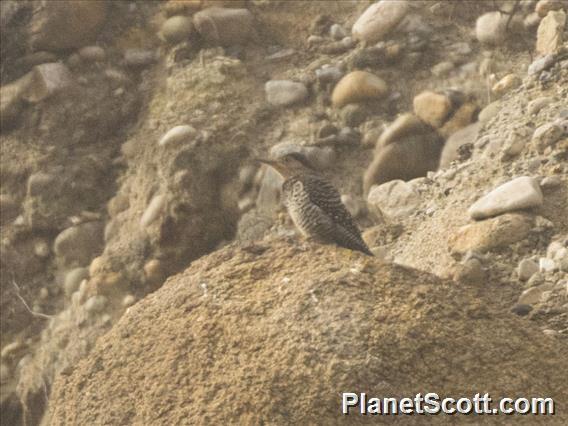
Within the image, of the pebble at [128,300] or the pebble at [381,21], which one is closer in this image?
the pebble at [128,300]

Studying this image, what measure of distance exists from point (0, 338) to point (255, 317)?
285 centimetres

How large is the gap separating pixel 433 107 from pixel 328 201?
1274 mm

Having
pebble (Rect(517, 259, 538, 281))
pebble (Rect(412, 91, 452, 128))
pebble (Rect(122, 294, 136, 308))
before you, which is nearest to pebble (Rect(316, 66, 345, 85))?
pebble (Rect(412, 91, 452, 128))

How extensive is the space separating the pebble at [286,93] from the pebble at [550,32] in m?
1.30

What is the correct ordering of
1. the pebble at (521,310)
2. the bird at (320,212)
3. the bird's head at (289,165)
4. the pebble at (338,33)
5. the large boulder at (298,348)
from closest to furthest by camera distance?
1. the large boulder at (298,348)
2. the pebble at (521,310)
3. the bird at (320,212)
4. the bird's head at (289,165)
5. the pebble at (338,33)

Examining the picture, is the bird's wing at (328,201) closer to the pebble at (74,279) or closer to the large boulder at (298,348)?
the large boulder at (298,348)

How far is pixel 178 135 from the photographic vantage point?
6.11 m

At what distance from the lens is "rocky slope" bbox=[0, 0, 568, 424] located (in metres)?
5.52

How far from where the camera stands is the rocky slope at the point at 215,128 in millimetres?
5523

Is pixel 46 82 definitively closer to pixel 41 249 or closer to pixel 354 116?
pixel 41 249

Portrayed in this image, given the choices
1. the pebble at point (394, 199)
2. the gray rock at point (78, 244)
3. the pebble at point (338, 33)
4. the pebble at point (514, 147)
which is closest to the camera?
the pebble at point (514, 147)

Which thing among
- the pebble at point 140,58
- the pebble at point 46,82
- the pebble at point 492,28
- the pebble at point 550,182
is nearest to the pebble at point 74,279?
the pebble at point 46,82

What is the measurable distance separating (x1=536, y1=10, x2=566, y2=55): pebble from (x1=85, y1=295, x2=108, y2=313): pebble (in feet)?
8.56

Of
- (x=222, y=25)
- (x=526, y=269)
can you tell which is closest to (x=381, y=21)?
(x=222, y=25)
